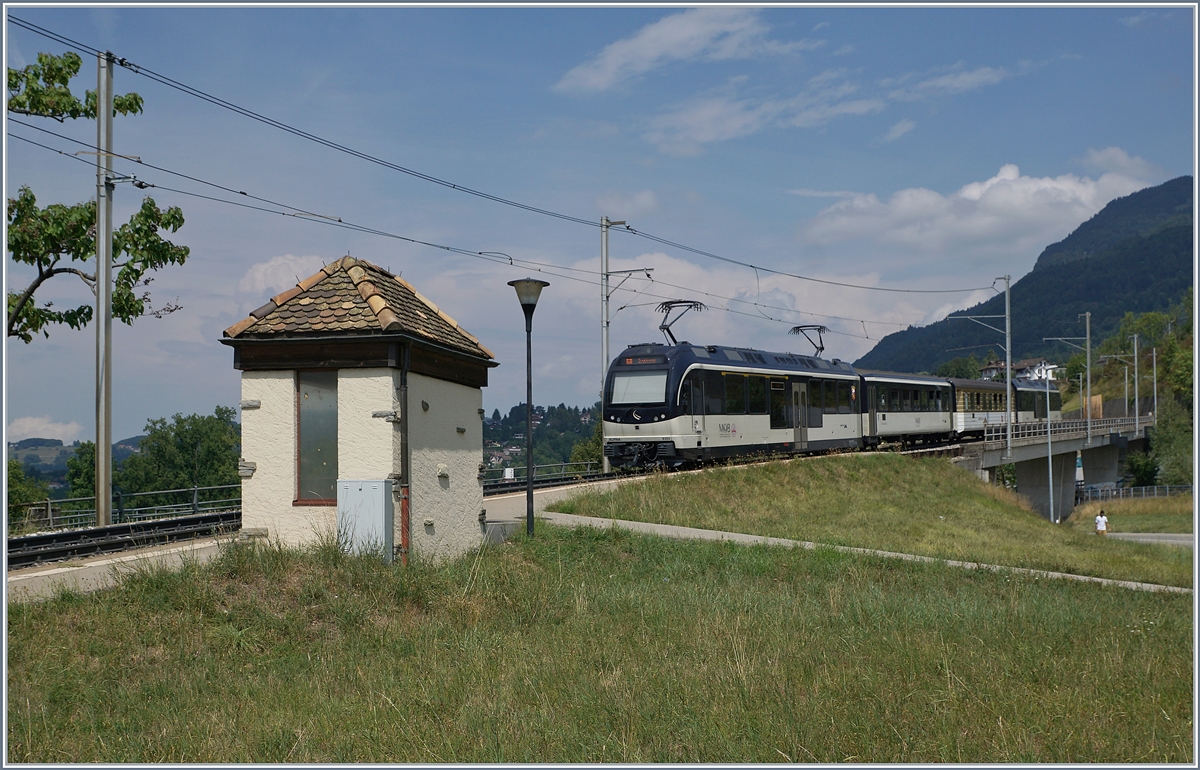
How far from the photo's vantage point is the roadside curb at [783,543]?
16.6 m

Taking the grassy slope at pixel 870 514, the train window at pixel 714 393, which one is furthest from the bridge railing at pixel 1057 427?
the train window at pixel 714 393

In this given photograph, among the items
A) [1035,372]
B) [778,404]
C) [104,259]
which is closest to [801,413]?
[778,404]

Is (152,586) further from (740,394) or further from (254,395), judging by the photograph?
(740,394)

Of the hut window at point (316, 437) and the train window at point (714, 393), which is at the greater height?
the train window at point (714, 393)

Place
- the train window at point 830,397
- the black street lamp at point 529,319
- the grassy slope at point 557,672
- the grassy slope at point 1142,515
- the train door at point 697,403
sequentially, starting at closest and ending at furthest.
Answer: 1. the grassy slope at point 557,672
2. the black street lamp at point 529,319
3. the train door at point 697,403
4. the train window at point 830,397
5. the grassy slope at point 1142,515

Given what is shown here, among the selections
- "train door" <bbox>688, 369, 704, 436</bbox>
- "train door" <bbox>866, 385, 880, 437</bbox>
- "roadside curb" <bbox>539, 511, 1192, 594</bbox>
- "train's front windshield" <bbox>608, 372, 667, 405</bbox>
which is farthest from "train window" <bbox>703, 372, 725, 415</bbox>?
"train door" <bbox>866, 385, 880, 437</bbox>

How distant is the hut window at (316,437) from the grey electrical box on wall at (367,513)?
0.50m

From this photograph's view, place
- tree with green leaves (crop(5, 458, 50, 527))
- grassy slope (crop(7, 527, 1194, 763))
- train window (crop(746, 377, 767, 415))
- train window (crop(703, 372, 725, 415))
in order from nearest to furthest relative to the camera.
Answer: grassy slope (crop(7, 527, 1194, 763)) → train window (crop(703, 372, 725, 415)) → train window (crop(746, 377, 767, 415)) → tree with green leaves (crop(5, 458, 50, 527))

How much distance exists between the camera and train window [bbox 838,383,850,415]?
1446 inches

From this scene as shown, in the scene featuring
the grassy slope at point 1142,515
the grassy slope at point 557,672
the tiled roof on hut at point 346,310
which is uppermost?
the tiled roof on hut at point 346,310

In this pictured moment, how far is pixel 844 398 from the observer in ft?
122

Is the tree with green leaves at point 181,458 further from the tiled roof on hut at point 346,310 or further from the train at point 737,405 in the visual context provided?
the tiled roof on hut at point 346,310

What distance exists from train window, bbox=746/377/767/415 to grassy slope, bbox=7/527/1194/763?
55.6ft

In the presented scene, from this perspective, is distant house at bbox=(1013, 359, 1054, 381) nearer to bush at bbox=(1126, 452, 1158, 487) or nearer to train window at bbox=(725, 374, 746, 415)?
bush at bbox=(1126, 452, 1158, 487)
